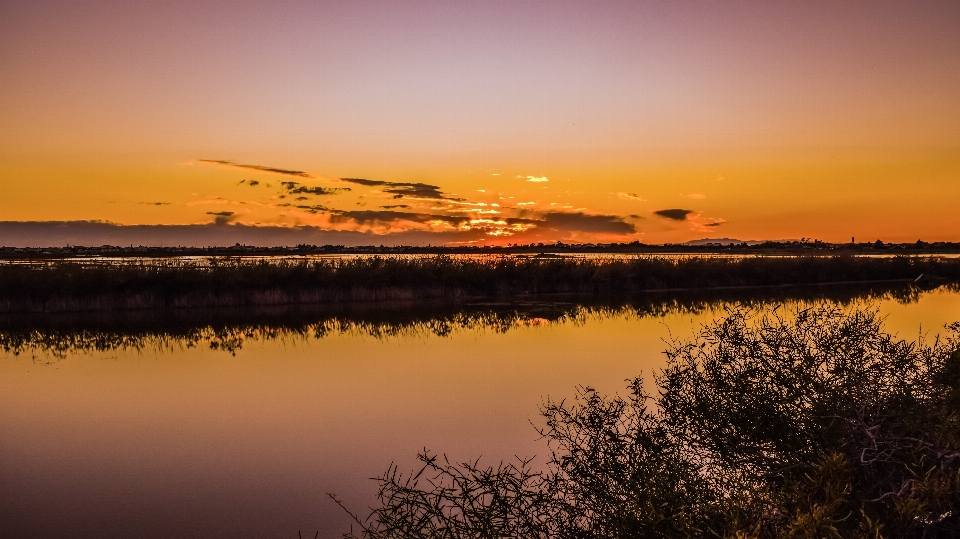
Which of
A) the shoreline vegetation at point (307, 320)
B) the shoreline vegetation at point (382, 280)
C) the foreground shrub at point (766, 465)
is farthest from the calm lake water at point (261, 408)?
the shoreline vegetation at point (382, 280)

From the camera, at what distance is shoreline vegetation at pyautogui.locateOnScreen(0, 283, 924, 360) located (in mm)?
21750

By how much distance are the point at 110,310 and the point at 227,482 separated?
937 inches

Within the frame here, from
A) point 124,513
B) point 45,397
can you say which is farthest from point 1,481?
point 45,397

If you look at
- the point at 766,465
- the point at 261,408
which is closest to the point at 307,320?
the point at 261,408

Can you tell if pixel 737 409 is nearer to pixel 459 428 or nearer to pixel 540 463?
pixel 540 463

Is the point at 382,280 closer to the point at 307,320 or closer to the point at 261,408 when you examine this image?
the point at 307,320

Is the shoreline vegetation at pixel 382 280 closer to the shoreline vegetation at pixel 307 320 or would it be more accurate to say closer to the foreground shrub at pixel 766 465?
the shoreline vegetation at pixel 307 320

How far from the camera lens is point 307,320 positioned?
1056 inches

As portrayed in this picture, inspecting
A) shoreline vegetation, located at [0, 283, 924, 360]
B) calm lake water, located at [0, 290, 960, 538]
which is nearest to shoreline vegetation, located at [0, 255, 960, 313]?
shoreline vegetation, located at [0, 283, 924, 360]

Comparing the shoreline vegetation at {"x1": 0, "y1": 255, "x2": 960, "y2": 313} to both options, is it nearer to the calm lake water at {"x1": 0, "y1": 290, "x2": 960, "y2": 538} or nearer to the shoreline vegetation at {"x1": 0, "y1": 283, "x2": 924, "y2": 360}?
the shoreline vegetation at {"x1": 0, "y1": 283, "x2": 924, "y2": 360}

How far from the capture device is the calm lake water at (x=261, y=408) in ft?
28.6

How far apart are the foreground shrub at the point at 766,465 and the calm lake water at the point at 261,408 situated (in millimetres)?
2655

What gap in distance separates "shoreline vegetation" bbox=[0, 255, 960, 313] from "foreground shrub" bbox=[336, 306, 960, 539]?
27098 mm

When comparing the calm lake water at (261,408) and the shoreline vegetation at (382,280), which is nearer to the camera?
the calm lake water at (261,408)
